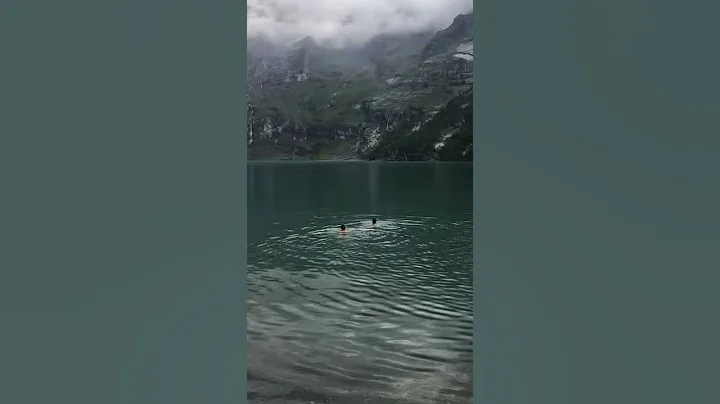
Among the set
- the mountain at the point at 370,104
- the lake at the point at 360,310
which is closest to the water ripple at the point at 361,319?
the lake at the point at 360,310

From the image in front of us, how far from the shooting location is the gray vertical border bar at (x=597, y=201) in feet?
4.20

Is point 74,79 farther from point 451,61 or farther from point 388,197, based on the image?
point 451,61

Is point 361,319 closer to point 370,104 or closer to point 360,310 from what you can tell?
point 360,310

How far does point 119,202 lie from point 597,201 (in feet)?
5.29

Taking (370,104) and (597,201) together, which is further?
→ (370,104)

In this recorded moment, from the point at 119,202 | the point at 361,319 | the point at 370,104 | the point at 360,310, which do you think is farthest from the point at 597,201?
the point at 370,104

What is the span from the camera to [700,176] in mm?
1261

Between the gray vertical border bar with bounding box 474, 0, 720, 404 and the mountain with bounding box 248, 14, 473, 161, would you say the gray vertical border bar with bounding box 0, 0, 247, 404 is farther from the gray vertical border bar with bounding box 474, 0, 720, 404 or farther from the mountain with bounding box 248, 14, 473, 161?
the mountain with bounding box 248, 14, 473, 161

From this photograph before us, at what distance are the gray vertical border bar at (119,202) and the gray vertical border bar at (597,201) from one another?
1281 millimetres

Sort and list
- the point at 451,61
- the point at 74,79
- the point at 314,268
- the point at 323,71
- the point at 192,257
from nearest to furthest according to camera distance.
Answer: the point at 74,79, the point at 192,257, the point at 314,268, the point at 451,61, the point at 323,71

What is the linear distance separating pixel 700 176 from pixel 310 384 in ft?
25.8

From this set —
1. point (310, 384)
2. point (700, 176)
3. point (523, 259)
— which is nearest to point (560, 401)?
point (523, 259)

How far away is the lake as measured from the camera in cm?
830

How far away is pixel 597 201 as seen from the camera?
1635mm
